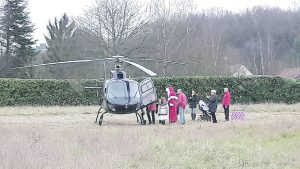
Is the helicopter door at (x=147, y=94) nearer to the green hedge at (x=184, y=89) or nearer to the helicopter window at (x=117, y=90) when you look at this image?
the helicopter window at (x=117, y=90)

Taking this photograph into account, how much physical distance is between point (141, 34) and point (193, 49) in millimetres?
6263

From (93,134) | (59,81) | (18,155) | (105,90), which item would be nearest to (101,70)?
(59,81)

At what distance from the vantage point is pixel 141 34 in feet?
157

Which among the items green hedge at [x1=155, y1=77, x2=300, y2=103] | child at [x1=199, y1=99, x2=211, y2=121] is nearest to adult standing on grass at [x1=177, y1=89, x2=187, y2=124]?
child at [x1=199, y1=99, x2=211, y2=121]

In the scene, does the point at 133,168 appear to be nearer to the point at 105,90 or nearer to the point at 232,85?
the point at 105,90

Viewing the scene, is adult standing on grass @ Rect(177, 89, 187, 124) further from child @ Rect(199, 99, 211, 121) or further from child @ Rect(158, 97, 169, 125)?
child @ Rect(199, 99, 211, 121)

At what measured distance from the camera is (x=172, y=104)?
21.3 meters

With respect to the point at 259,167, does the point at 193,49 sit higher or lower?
higher

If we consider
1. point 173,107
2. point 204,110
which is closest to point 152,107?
point 173,107

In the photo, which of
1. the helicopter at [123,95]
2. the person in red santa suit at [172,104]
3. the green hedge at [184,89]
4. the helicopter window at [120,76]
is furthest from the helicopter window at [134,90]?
the green hedge at [184,89]

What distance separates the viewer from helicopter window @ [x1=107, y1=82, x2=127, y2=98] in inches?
784

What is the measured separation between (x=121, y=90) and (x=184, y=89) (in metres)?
16.4

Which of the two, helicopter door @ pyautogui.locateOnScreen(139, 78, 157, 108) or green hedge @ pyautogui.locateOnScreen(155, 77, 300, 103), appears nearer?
helicopter door @ pyautogui.locateOnScreen(139, 78, 157, 108)

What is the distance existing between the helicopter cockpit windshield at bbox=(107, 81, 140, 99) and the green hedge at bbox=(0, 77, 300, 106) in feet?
48.5
